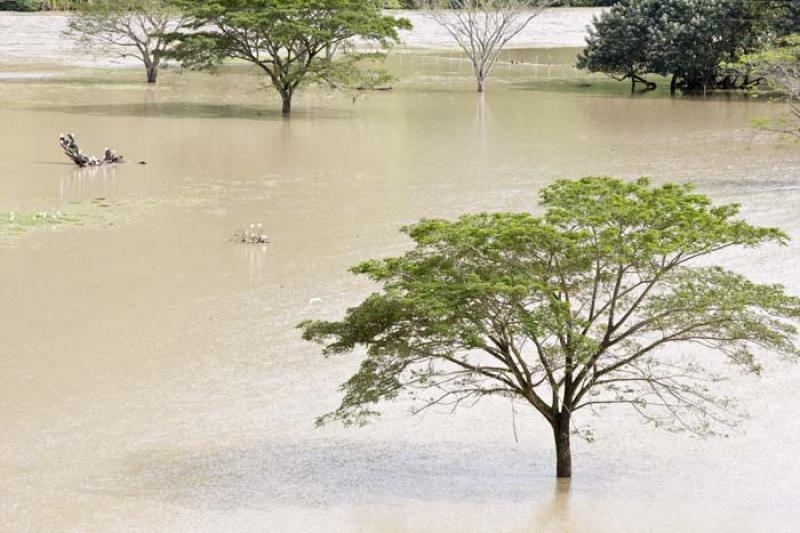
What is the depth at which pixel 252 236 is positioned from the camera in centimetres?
1936

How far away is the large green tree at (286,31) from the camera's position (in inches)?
1351

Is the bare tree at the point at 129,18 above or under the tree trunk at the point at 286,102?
above

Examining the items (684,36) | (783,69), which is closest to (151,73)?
(684,36)

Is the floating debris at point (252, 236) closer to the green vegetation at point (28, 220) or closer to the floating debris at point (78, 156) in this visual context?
the green vegetation at point (28, 220)

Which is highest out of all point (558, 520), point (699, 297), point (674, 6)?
point (674, 6)

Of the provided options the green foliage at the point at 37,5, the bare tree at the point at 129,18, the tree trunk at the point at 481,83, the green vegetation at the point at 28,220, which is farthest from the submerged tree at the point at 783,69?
the green foliage at the point at 37,5

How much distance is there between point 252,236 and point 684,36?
2578cm

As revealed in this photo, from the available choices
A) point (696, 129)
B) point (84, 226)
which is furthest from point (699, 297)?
point (696, 129)

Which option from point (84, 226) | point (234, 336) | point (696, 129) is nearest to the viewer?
point (234, 336)

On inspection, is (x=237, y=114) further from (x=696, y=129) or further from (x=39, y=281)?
(x=39, y=281)

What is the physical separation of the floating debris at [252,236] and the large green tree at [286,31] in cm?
1490

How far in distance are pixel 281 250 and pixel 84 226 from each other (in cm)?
352

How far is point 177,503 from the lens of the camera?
10047 millimetres

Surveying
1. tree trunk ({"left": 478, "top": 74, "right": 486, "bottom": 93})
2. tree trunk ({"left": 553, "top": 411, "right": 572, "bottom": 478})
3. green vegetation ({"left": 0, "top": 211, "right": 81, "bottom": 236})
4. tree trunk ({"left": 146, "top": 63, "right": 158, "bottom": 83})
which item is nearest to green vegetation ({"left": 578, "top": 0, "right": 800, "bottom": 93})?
tree trunk ({"left": 478, "top": 74, "right": 486, "bottom": 93})
